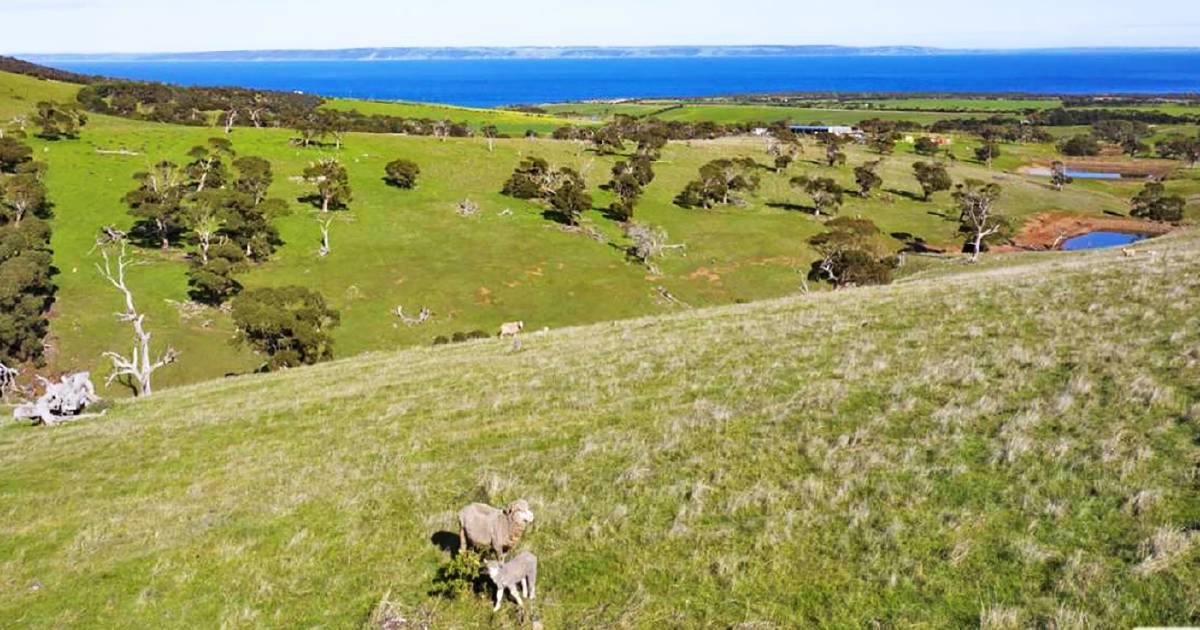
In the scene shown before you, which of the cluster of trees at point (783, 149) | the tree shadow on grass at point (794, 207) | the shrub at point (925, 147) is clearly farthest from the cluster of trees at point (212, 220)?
the shrub at point (925, 147)

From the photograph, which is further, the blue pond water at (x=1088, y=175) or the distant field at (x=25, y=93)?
the blue pond water at (x=1088, y=175)

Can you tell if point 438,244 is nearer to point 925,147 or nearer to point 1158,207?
point 1158,207

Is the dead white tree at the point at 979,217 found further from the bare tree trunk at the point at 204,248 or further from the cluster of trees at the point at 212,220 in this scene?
the bare tree trunk at the point at 204,248

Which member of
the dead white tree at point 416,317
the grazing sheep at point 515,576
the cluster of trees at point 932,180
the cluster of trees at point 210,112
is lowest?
the dead white tree at point 416,317

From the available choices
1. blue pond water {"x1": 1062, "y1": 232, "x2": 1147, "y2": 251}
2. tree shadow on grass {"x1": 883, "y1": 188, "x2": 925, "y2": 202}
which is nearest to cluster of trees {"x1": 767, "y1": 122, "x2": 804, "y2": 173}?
tree shadow on grass {"x1": 883, "y1": 188, "x2": 925, "y2": 202}

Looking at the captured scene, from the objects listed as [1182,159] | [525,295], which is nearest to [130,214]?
[525,295]

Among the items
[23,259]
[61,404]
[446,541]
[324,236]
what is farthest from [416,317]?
[446,541]
